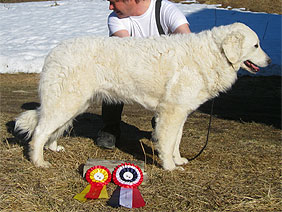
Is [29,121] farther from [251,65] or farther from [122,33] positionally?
[251,65]

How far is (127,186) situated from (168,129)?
71cm

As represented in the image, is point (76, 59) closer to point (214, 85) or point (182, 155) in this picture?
point (214, 85)

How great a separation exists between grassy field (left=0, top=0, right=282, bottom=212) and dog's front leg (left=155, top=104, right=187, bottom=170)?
0.40ft

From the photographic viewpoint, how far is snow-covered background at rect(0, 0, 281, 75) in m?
10.9

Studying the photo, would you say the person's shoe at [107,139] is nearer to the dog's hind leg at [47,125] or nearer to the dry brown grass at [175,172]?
the dry brown grass at [175,172]

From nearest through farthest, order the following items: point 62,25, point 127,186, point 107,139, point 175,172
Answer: point 127,186 < point 175,172 < point 107,139 < point 62,25

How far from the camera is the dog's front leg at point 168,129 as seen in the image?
3260 mm

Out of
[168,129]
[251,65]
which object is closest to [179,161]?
[168,129]

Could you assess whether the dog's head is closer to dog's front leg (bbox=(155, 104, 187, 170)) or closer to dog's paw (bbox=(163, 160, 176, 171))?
dog's front leg (bbox=(155, 104, 187, 170))

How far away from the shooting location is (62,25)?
46.9 ft

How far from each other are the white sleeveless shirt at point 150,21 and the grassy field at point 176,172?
143 centimetres

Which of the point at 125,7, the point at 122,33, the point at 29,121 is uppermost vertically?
the point at 125,7

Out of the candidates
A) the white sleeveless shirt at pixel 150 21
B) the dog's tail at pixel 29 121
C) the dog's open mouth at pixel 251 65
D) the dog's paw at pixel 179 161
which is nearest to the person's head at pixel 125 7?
the white sleeveless shirt at pixel 150 21

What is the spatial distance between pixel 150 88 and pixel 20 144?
1.84 metres
